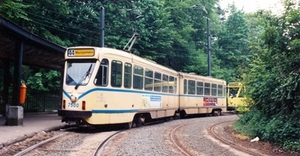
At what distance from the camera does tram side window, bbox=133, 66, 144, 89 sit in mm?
14883

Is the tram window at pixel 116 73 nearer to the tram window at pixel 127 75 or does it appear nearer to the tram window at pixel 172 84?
the tram window at pixel 127 75

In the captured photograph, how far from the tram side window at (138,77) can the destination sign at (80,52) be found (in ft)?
8.37

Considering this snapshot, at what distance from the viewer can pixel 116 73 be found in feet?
44.1

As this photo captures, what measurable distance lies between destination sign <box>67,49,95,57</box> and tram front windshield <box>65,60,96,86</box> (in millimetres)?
215

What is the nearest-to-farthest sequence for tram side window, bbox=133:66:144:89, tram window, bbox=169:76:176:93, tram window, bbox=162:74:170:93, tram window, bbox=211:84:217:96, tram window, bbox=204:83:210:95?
tram side window, bbox=133:66:144:89 → tram window, bbox=162:74:170:93 → tram window, bbox=169:76:176:93 → tram window, bbox=204:83:210:95 → tram window, bbox=211:84:217:96

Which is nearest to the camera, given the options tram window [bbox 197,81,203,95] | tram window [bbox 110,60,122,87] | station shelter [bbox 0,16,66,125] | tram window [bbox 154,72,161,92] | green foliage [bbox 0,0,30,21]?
station shelter [bbox 0,16,66,125]

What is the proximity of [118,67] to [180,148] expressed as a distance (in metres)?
4.95

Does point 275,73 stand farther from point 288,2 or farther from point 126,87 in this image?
point 126,87

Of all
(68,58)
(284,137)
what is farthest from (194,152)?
(68,58)

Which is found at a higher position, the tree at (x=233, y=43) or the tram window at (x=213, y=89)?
the tree at (x=233, y=43)

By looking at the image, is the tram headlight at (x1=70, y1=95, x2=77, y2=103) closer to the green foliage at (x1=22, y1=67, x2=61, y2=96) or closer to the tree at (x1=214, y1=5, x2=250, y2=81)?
the green foliage at (x1=22, y1=67, x2=61, y2=96)

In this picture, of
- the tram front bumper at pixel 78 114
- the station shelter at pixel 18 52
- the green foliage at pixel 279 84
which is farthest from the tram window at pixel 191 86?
the tram front bumper at pixel 78 114

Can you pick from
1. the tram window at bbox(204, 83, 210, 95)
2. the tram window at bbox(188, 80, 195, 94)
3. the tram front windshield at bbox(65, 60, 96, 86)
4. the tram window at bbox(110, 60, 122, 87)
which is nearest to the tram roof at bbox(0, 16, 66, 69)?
the tram front windshield at bbox(65, 60, 96, 86)

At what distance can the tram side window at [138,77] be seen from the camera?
48.8 ft
